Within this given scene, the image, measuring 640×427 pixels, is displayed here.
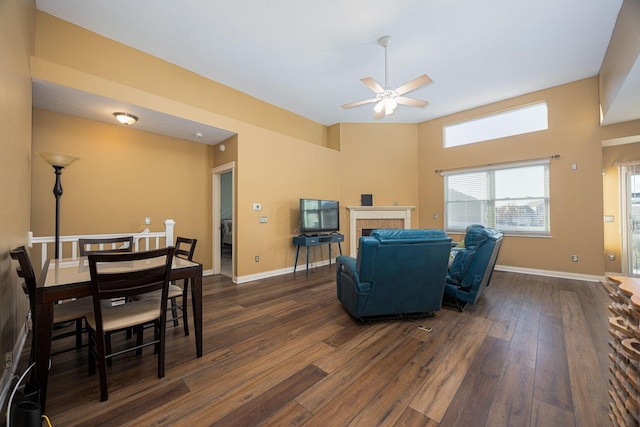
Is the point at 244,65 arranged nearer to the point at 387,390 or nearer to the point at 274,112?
the point at 274,112

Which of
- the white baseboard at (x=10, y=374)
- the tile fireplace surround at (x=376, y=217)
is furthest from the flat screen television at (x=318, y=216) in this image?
the white baseboard at (x=10, y=374)

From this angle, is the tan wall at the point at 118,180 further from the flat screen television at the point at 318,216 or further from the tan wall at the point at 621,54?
the tan wall at the point at 621,54

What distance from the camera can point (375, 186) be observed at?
20.6ft

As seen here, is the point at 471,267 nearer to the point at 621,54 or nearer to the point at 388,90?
the point at 388,90

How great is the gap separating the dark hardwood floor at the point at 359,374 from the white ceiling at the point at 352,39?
10.8 feet

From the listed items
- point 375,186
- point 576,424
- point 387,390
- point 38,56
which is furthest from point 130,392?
point 375,186

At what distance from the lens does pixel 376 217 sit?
20.1ft

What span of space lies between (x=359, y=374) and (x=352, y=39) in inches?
150

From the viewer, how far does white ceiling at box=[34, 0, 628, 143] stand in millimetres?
2844

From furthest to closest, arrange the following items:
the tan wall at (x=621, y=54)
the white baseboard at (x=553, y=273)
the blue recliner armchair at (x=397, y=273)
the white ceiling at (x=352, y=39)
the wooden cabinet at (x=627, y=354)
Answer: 1. the white baseboard at (x=553, y=273)
2. the white ceiling at (x=352, y=39)
3. the tan wall at (x=621, y=54)
4. the blue recliner armchair at (x=397, y=273)
5. the wooden cabinet at (x=627, y=354)

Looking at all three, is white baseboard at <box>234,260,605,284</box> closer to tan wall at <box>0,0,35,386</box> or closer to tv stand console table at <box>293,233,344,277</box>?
tv stand console table at <box>293,233,344,277</box>

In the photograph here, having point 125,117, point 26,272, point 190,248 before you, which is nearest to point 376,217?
point 190,248

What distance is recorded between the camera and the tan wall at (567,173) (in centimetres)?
432

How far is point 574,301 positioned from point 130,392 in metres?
4.88
